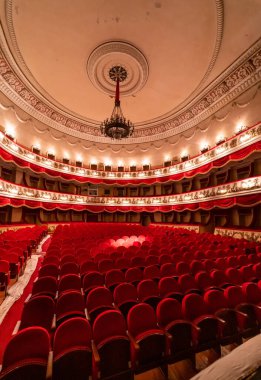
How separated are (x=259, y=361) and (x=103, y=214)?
11736 mm

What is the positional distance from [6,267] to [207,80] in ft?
26.7

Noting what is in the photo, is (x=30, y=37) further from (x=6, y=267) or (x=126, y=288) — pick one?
(x=126, y=288)

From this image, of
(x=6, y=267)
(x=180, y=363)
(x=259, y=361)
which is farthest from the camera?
(x=6, y=267)

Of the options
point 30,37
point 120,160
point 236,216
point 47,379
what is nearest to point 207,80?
point 236,216

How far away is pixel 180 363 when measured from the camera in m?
1.49

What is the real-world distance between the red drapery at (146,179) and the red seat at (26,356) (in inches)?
268

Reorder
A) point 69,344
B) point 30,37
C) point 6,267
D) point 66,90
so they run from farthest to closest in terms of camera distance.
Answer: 1. point 66,90
2. point 30,37
3. point 6,267
4. point 69,344

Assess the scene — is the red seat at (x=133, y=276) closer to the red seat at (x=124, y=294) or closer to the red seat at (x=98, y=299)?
the red seat at (x=124, y=294)

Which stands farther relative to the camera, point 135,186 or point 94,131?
point 135,186

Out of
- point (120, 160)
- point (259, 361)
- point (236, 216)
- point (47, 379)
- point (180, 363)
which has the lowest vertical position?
point (180, 363)

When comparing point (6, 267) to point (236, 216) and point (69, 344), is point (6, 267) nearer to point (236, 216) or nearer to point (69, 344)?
point (69, 344)

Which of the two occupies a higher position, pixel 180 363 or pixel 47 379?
pixel 47 379

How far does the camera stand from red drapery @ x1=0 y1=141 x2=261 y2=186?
635 cm

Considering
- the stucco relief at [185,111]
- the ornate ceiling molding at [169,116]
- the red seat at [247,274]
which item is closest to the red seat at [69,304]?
the red seat at [247,274]
